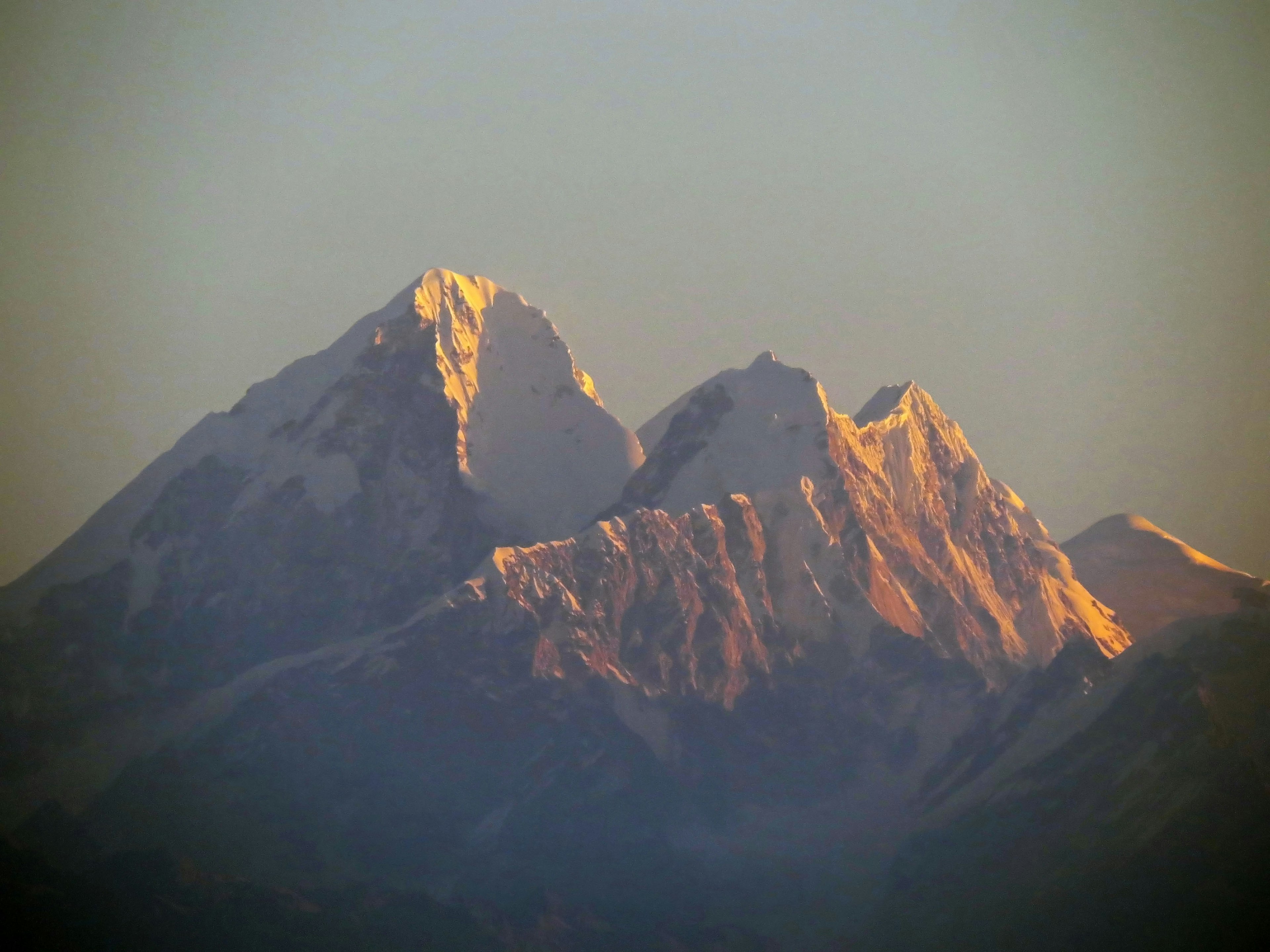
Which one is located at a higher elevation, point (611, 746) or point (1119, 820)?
point (611, 746)

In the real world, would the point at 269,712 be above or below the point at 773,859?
above

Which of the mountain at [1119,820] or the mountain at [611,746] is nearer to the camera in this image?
the mountain at [1119,820]

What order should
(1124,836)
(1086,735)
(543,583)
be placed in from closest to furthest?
1. (1124,836)
2. (1086,735)
3. (543,583)

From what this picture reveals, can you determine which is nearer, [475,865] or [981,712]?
[475,865]

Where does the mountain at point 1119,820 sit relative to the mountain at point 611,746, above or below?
below

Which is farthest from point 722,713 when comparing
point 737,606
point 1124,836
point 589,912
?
point 1124,836

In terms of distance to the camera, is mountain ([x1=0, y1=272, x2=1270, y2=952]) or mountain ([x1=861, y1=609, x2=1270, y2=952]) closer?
mountain ([x1=861, y1=609, x2=1270, y2=952])

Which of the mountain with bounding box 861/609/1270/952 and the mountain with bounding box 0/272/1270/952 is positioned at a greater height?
the mountain with bounding box 0/272/1270/952

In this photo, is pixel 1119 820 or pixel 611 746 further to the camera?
pixel 611 746

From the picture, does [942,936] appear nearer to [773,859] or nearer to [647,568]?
[773,859]

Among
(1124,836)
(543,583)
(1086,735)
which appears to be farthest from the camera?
(543,583)

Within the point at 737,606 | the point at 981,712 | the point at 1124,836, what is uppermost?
the point at 737,606
